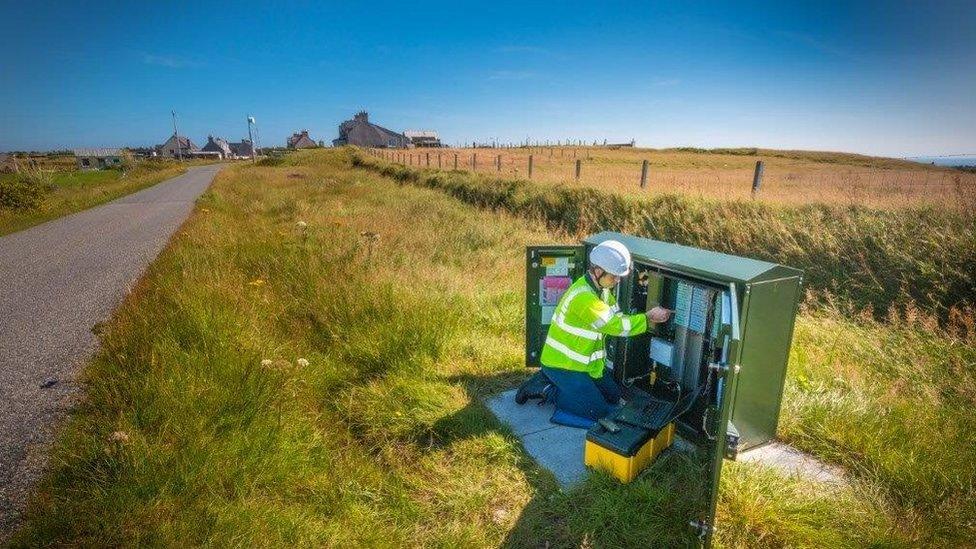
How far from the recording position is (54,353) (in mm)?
4398

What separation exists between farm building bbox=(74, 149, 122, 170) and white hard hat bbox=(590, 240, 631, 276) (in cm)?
9456

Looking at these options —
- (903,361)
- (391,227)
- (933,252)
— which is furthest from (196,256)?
(933,252)

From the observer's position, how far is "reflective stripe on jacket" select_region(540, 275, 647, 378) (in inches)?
128

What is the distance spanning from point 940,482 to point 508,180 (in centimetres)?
1365

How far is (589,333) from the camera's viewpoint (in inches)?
135

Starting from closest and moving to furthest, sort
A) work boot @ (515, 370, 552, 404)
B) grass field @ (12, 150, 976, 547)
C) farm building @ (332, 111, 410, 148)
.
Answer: grass field @ (12, 150, 976, 547) → work boot @ (515, 370, 552, 404) → farm building @ (332, 111, 410, 148)

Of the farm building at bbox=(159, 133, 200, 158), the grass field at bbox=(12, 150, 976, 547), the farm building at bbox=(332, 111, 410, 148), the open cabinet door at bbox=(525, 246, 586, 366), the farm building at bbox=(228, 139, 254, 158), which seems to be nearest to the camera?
the grass field at bbox=(12, 150, 976, 547)

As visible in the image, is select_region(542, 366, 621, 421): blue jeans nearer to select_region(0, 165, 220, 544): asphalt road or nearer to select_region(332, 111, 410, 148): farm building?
select_region(0, 165, 220, 544): asphalt road

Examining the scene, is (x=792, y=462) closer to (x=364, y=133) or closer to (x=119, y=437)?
(x=119, y=437)

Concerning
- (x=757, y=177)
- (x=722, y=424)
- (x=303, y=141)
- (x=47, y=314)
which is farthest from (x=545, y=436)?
(x=303, y=141)

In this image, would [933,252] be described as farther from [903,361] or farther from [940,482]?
[940,482]

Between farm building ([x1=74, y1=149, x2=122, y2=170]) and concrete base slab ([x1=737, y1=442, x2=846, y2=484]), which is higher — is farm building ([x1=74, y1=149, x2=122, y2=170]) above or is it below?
above

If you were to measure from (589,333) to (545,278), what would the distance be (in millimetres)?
905

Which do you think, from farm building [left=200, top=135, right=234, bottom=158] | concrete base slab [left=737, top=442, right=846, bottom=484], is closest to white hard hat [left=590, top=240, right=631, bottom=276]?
concrete base slab [left=737, top=442, right=846, bottom=484]
